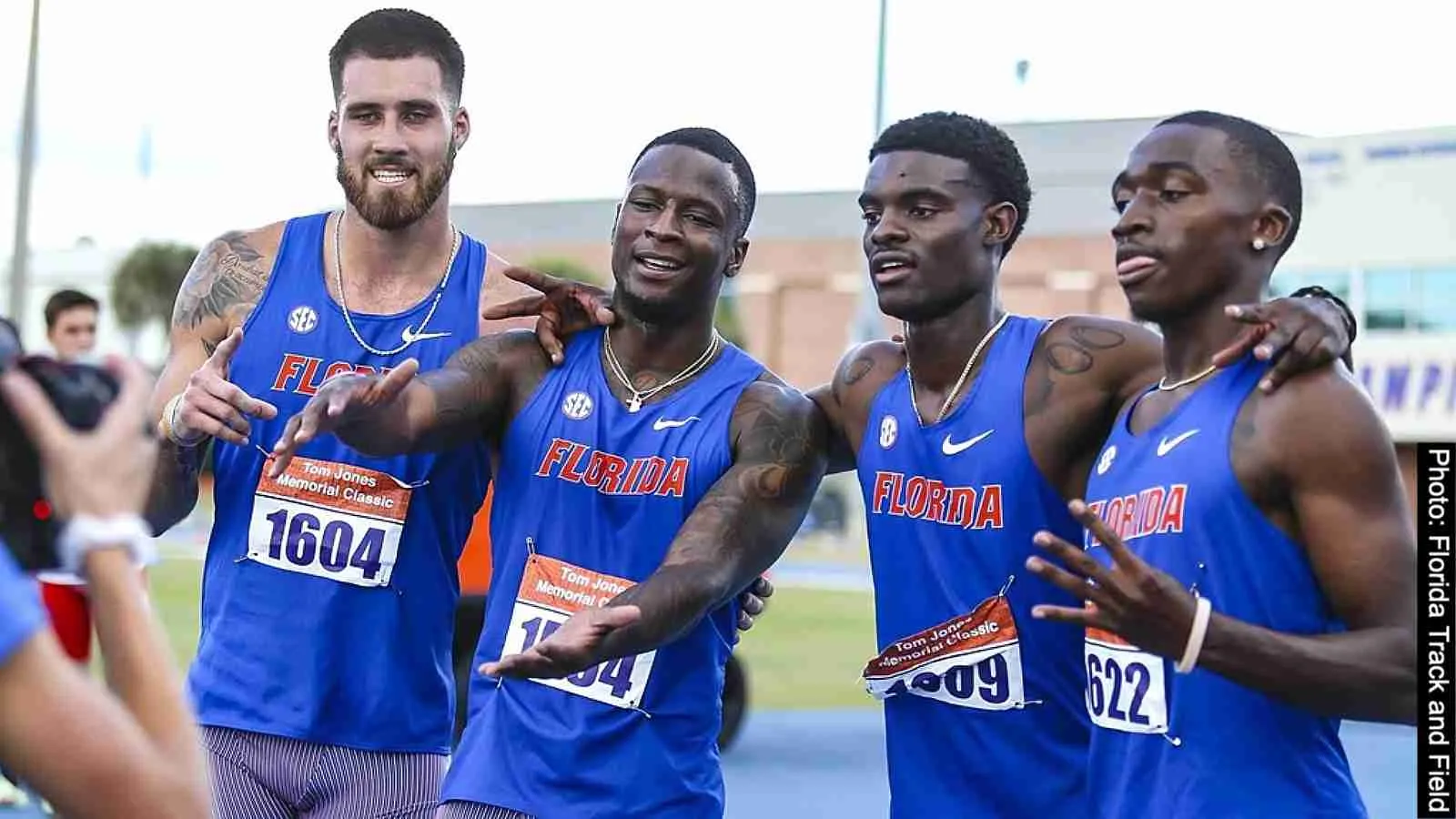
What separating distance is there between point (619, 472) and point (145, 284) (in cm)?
5393

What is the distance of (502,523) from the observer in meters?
5.00

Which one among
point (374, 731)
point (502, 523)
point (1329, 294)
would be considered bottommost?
point (374, 731)

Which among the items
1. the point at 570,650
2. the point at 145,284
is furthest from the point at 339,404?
the point at 145,284

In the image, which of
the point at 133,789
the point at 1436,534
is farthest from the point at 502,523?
the point at 133,789

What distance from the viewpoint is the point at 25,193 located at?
19.8 m

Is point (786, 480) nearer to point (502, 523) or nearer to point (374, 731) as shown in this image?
point (502, 523)

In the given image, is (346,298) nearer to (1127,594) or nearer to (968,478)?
(968,478)

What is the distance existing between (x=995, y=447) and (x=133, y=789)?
119 inches

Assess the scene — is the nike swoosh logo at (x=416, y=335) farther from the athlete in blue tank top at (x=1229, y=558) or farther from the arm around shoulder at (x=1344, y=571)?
the arm around shoulder at (x=1344, y=571)

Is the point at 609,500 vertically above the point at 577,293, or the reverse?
the point at 577,293

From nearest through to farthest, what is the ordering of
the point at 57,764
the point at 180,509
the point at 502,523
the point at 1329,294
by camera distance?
1. the point at 57,764
2. the point at 1329,294
3. the point at 502,523
4. the point at 180,509

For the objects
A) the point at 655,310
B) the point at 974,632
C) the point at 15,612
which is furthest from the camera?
the point at 655,310

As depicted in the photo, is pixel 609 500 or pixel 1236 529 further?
pixel 609 500

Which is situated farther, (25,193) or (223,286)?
(25,193)
